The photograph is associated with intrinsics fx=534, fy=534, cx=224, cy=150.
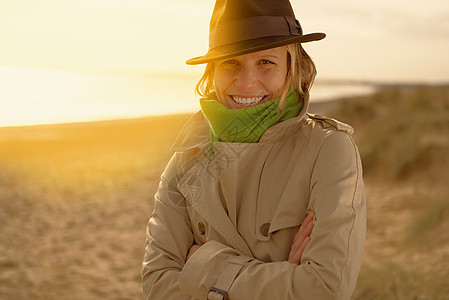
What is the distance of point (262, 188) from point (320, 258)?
1.07 feet

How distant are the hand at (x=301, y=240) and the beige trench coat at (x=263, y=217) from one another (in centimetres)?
4

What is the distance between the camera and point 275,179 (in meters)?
1.83

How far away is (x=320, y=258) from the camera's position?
1635mm

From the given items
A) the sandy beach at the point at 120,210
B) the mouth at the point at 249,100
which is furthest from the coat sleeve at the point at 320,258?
the sandy beach at the point at 120,210

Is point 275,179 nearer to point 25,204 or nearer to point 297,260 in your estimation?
point 297,260

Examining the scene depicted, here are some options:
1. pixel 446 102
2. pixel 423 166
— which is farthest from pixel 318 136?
pixel 446 102

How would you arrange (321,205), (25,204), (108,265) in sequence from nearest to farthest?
(321,205)
(108,265)
(25,204)

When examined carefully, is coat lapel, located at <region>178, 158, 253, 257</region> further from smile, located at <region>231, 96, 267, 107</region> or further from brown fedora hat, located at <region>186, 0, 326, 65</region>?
brown fedora hat, located at <region>186, 0, 326, 65</region>

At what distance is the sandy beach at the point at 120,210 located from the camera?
15.4 ft

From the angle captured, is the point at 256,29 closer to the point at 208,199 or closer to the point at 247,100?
the point at 247,100

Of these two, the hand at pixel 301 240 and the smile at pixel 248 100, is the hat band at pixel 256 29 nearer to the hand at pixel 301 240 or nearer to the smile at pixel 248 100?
the smile at pixel 248 100

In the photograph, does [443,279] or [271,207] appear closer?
[271,207]

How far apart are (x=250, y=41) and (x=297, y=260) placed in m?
0.74

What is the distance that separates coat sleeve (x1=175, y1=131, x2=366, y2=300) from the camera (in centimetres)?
164
